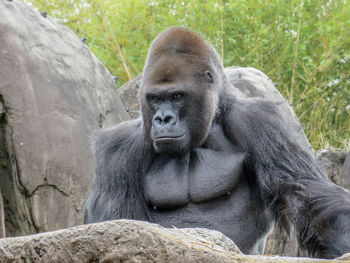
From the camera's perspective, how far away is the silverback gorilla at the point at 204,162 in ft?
12.5

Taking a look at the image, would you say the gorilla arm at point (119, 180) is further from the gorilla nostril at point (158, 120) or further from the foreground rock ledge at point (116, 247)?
the foreground rock ledge at point (116, 247)

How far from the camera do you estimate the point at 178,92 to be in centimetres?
380

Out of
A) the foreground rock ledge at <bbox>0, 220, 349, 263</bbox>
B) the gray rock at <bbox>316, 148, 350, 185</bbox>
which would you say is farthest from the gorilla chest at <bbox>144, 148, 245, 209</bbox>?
the gray rock at <bbox>316, 148, 350, 185</bbox>

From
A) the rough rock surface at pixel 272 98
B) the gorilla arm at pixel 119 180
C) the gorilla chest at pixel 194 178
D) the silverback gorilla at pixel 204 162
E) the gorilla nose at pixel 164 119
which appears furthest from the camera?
the rough rock surface at pixel 272 98

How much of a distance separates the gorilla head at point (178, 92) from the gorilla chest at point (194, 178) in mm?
124

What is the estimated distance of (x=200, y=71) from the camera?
155 inches

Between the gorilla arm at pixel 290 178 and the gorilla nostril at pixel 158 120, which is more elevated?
the gorilla nostril at pixel 158 120

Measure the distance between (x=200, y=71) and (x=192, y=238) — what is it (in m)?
1.94

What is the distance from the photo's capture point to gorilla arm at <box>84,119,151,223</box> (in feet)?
13.3

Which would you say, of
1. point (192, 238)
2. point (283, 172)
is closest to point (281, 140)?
point (283, 172)

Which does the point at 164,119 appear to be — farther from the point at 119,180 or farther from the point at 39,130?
the point at 39,130

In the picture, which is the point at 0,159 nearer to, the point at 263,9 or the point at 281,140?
the point at 281,140

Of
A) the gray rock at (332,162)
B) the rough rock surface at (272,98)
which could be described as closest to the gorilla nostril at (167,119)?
the rough rock surface at (272,98)

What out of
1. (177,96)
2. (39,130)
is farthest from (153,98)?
(39,130)
